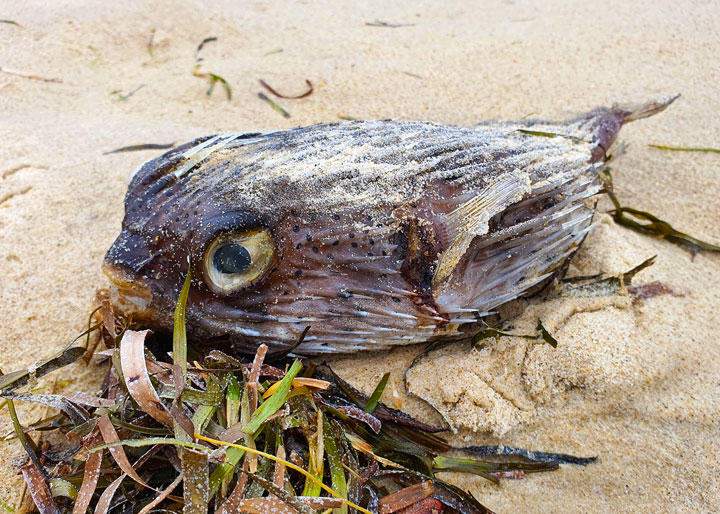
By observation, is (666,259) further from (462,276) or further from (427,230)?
(427,230)

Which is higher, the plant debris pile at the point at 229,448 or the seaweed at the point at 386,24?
the seaweed at the point at 386,24

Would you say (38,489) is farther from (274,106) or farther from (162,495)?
(274,106)

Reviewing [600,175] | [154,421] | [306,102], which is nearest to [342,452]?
[154,421]

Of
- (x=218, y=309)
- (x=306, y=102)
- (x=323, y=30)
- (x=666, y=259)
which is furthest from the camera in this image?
(x=323, y=30)

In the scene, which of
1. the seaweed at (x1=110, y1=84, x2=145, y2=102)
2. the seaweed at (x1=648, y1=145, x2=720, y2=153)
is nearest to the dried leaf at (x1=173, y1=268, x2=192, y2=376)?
the seaweed at (x1=110, y1=84, x2=145, y2=102)

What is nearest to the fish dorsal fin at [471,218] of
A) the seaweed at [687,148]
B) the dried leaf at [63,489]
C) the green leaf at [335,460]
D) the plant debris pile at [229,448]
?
the plant debris pile at [229,448]

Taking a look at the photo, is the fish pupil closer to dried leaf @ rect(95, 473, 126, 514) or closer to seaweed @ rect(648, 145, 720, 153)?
dried leaf @ rect(95, 473, 126, 514)

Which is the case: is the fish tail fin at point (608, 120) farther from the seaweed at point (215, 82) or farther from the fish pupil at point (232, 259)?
the seaweed at point (215, 82)
